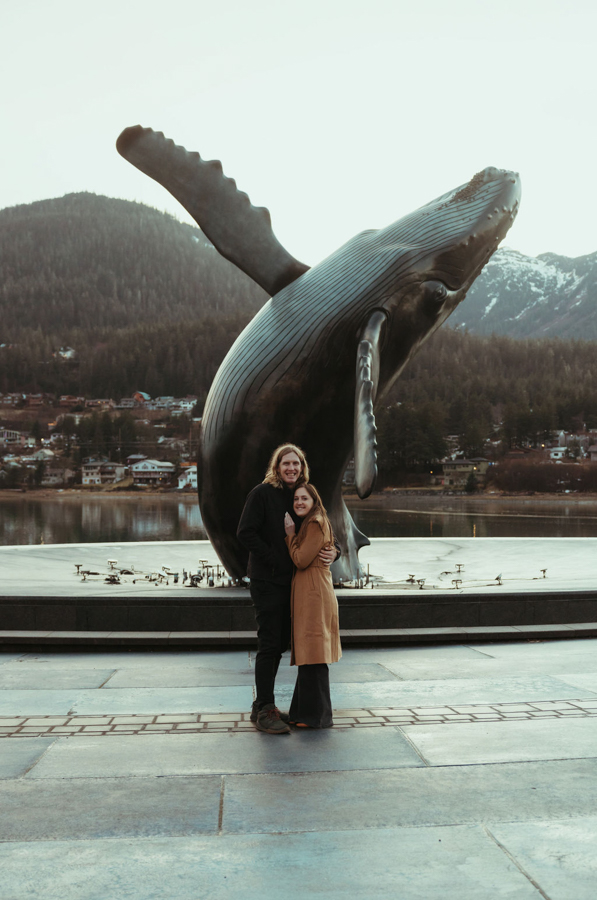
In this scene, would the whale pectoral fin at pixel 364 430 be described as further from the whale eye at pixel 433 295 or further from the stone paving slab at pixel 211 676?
the stone paving slab at pixel 211 676

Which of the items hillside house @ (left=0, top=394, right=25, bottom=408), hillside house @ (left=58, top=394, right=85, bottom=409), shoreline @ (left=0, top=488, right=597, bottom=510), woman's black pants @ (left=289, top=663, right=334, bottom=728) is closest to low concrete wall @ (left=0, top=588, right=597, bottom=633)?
woman's black pants @ (left=289, top=663, right=334, bottom=728)

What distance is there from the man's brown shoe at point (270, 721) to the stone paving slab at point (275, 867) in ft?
5.57

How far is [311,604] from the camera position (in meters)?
5.76

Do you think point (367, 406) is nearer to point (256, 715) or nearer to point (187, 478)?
point (256, 715)

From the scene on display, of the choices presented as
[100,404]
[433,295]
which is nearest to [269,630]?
[433,295]

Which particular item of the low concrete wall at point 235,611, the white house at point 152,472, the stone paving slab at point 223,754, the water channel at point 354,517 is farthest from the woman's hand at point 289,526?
the white house at point 152,472

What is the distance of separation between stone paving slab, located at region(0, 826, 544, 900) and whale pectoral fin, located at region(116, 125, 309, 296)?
8.30 meters

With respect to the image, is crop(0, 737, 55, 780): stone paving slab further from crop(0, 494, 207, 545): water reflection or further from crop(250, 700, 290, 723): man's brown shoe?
crop(0, 494, 207, 545): water reflection

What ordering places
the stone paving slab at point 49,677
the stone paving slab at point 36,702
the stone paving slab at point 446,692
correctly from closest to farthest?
1. the stone paving slab at point 36,702
2. the stone paving slab at point 446,692
3. the stone paving slab at point 49,677

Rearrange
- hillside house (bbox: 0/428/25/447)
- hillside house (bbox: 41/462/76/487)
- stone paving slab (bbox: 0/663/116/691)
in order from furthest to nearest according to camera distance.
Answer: hillside house (bbox: 0/428/25/447), hillside house (bbox: 41/462/76/487), stone paving slab (bbox: 0/663/116/691)

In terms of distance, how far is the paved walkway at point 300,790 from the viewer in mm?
3367

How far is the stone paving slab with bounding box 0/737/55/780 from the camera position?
4680mm

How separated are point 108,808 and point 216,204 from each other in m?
8.41

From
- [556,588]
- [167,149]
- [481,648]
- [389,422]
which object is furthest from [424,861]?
[389,422]
